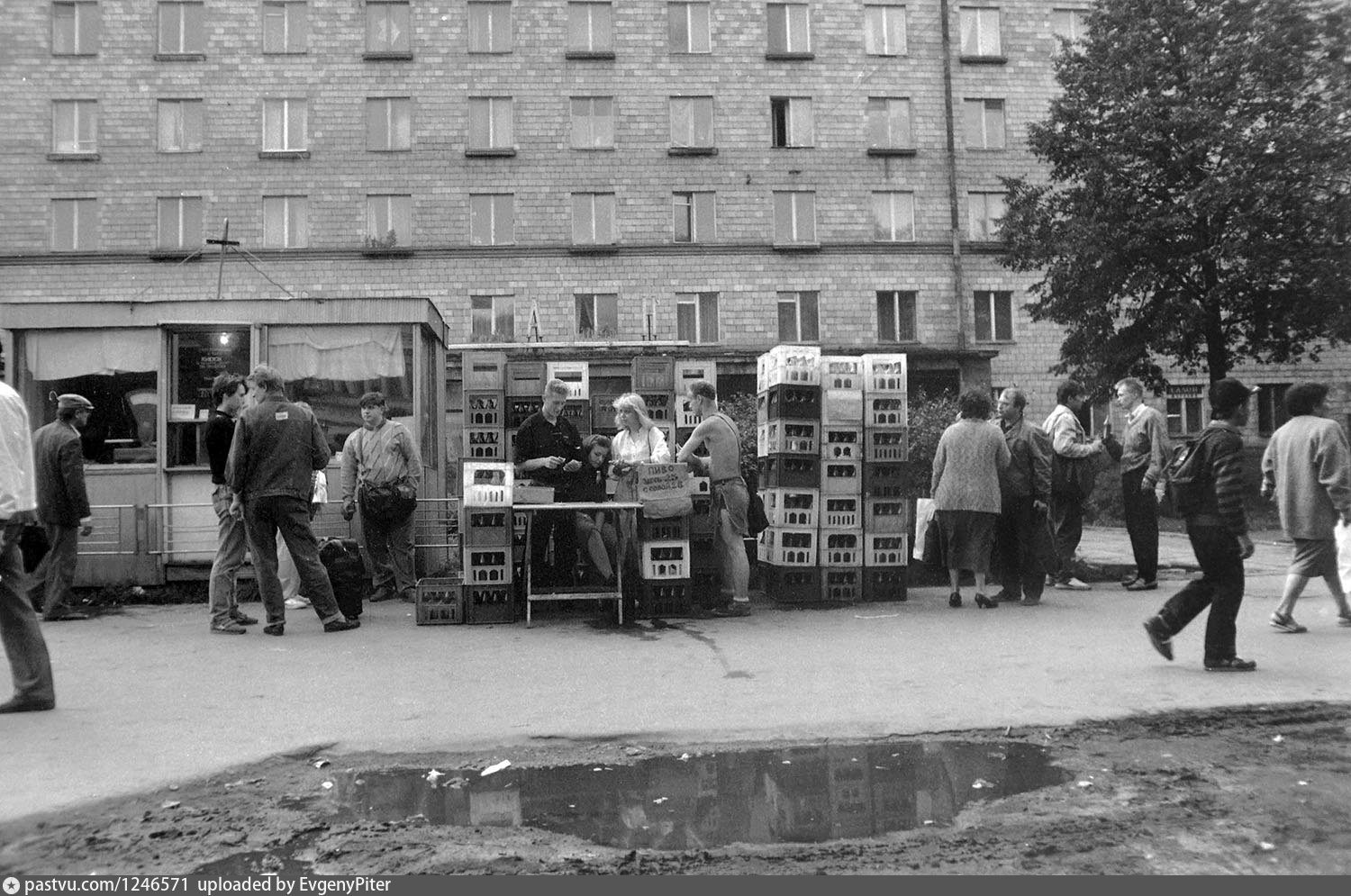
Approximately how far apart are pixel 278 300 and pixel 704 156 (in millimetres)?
25389

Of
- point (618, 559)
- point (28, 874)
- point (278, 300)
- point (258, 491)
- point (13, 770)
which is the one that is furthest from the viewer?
point (278, 300)

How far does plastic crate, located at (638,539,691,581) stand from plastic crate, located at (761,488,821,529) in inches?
42.2

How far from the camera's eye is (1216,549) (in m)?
6.43

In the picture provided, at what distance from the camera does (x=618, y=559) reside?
9.11 metres

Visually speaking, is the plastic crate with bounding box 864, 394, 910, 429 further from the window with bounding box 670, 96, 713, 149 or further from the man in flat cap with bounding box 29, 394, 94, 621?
the window with bounding box 670, 96, 713, 149

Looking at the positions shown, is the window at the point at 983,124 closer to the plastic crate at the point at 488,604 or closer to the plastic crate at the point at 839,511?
the plastic crate at the point at 839,511

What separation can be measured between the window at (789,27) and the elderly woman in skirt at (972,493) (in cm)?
2953

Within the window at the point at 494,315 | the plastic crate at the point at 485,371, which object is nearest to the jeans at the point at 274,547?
the plastic crate at the point at 485,371

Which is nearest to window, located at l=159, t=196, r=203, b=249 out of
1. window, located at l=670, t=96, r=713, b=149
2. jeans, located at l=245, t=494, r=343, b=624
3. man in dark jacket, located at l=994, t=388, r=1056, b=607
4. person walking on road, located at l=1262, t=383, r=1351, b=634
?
window, located at l=670, t=96, r=713, b=149

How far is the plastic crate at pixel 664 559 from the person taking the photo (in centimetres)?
923

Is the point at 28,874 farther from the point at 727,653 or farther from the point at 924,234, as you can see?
the point at 924,234

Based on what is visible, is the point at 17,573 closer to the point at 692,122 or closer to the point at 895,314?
the point at 692,122

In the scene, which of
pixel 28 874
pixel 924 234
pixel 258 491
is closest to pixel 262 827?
pixel 28 874

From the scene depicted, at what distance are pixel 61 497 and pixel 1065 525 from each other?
940cm
